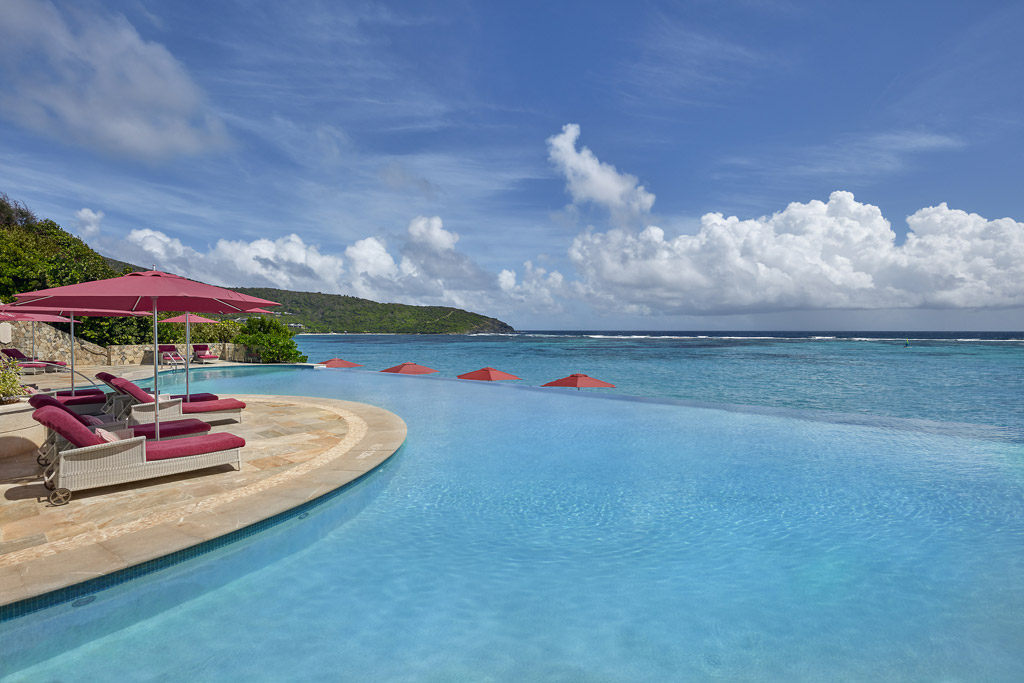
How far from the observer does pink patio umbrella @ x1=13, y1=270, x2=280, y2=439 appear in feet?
17.8

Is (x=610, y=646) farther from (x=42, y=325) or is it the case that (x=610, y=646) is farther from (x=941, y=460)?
(x=42, y=325)

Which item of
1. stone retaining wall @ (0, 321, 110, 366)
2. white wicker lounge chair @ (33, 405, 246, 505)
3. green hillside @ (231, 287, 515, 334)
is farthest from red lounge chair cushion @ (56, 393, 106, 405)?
green hillside @ (231, 287, 515, 334)

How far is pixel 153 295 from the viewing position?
5.36m

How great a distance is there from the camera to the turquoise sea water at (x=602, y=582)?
3.04 meters

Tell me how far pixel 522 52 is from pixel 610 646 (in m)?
16.8

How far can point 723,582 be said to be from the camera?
4082 mm

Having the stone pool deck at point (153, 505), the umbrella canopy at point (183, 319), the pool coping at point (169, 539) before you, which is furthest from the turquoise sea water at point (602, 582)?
the umbrella canopy at point (183, 319)

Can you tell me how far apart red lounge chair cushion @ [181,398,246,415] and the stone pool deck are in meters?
0.59

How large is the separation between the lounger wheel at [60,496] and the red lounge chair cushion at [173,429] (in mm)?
1604

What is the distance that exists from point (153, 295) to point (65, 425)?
1.63 m

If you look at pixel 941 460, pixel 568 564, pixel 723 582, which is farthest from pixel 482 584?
pixel 941 460

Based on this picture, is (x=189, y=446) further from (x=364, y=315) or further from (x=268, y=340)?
→ (x=364, y=315)

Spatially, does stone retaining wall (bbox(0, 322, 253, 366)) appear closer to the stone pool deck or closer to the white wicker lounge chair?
the stone pool deck

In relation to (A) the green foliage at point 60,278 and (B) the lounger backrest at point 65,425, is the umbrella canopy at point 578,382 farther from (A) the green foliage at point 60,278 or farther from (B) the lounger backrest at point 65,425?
(A) the green foliage at point 60,278
